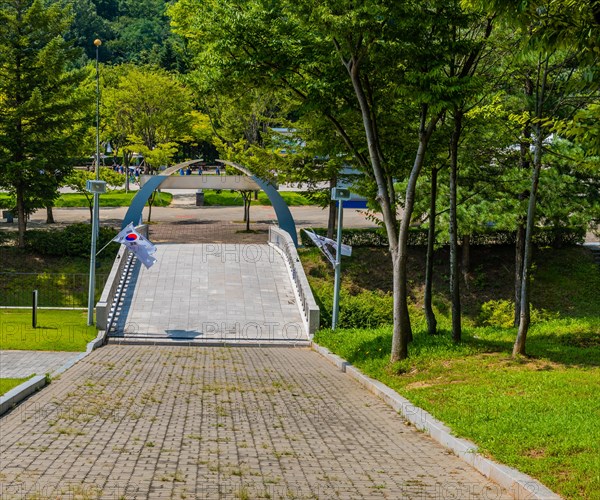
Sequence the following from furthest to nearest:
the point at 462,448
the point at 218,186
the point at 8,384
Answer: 1. the point at 218,186
2. the point at 8,384
3. the point at 462,448

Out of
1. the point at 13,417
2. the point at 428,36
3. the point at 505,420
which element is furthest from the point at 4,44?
the point at 505,420

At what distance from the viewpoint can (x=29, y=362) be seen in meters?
20.0

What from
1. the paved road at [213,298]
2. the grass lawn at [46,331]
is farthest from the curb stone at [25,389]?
the paved road at [213,298]

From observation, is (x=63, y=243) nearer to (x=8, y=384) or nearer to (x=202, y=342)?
(x=202, y=342)

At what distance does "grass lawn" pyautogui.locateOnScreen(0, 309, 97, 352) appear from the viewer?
22109 mm

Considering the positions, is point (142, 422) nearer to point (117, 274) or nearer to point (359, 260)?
point (117, 274)

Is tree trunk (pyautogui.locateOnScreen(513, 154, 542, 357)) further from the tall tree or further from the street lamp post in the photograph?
the tall tree

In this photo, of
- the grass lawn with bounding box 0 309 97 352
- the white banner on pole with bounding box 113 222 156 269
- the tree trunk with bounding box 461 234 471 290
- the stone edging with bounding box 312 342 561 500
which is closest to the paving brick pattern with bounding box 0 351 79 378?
the grass lawn with bounding box 0 309 97 352

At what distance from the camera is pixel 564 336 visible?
61.3 ft

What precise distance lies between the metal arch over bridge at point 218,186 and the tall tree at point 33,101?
12.7ft

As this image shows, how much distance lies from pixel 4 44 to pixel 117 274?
13.6m

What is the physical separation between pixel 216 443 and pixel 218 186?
27.1 metres

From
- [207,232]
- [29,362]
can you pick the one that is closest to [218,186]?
[207,232]

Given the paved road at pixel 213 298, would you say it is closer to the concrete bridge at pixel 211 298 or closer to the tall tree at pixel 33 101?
the concrete bridge at pixel 211 298
